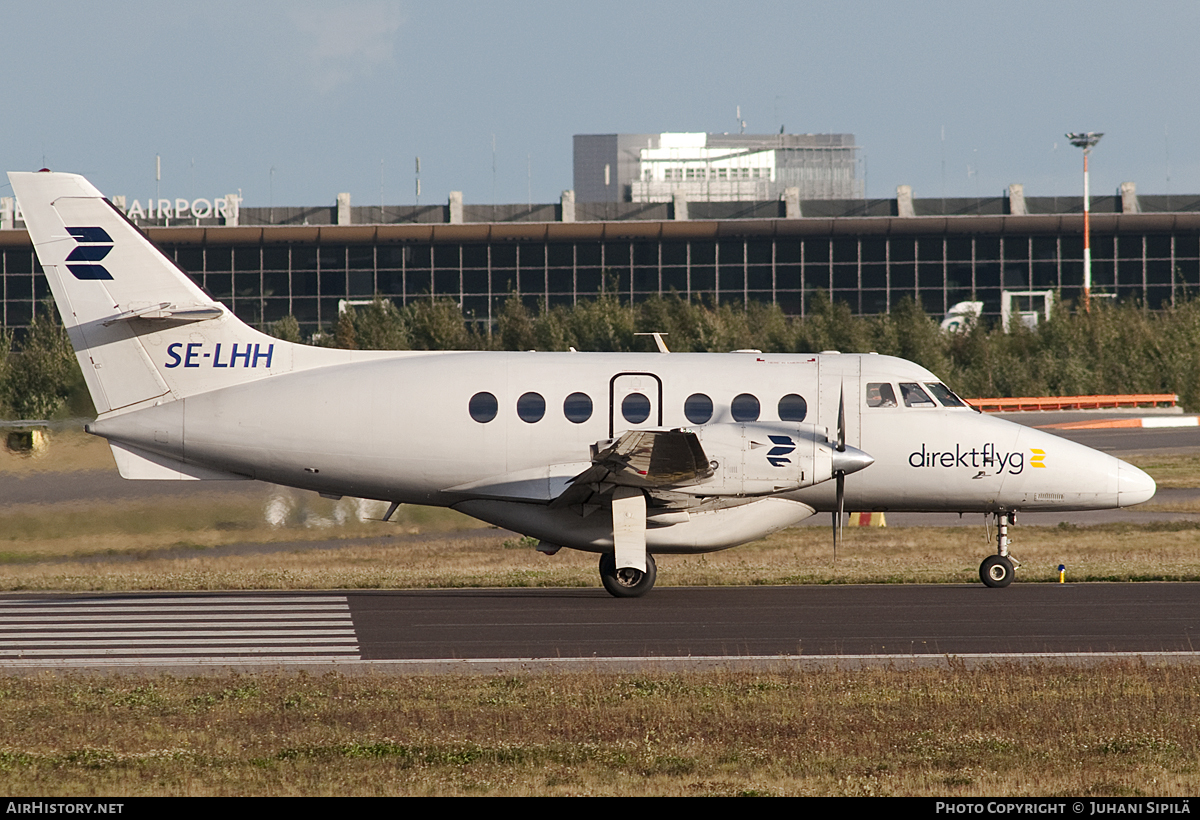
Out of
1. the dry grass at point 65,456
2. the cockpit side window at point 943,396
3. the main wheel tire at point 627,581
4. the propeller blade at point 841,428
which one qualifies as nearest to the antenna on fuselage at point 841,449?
the propeller blade at point 841,428

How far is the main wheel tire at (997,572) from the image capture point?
2194 cm

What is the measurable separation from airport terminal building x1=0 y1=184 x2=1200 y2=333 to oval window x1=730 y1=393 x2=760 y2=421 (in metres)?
74.0

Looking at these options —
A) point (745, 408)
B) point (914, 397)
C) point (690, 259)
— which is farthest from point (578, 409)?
point (690, 259)

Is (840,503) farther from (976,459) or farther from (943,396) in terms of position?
(943,396)

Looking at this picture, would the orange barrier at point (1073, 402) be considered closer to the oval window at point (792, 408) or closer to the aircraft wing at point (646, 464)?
the oval window at point (792, 408)

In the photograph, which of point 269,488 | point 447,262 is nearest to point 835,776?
point 269,488

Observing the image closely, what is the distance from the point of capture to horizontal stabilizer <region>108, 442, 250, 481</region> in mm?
21141

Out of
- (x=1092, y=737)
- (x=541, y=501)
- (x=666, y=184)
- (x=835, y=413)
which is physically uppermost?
(x=666, y=184)

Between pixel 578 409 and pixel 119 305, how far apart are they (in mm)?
7329

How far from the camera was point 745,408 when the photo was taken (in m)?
21.2

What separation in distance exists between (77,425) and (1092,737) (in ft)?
62.5

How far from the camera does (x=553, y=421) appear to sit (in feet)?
69.4
